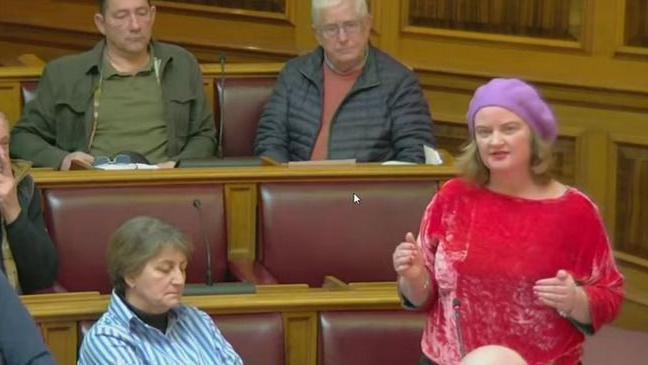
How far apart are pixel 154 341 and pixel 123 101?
4.69 ft

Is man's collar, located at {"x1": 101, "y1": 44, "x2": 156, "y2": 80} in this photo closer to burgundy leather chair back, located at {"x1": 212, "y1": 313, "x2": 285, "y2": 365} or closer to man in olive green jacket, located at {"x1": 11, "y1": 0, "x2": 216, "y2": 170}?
man in olive green jacket, located at {"x1": 11, "y1": 0, "x2": 216, "y2": 170}

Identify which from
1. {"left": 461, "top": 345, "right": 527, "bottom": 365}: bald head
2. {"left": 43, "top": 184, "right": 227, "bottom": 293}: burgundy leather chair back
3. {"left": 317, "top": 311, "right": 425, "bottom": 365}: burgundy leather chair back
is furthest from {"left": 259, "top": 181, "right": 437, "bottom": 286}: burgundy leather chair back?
{"left": 461, "top": 345, "right": 527, "bottom": 365}: bald head

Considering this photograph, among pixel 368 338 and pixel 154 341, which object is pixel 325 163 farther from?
pixel 154 341

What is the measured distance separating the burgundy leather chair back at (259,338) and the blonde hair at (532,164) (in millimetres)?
592

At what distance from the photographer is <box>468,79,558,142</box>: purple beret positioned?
2.75 m

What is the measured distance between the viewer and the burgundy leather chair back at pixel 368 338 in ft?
10.5

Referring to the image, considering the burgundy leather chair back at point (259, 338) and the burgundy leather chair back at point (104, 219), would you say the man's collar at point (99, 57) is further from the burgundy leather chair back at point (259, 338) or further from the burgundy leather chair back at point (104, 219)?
the burgundy leather chair back at point (259, 338)

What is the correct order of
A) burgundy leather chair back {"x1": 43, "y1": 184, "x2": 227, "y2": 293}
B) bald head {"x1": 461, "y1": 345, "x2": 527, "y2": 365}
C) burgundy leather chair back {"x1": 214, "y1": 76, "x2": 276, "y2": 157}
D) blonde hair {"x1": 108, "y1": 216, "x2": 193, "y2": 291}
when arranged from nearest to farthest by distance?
bald head {"x1": 461, "y1": 345, "x2": 527, "y2": 365} → blonde hair {"x1": 108, "y1": 216, "x2": 193, "y2": 291} → burgundy leather chair back {"x1": 43, "y1": 184, "x2": 227, "y2": 293} → burgundy leather chair back {"x1": 214, "y1": 76, "x2": 276, "y2": 157}

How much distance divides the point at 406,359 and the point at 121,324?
2.00ft

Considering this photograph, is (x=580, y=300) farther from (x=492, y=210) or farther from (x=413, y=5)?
(x=413, y=5)

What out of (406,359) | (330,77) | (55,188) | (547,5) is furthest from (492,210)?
(547,5)

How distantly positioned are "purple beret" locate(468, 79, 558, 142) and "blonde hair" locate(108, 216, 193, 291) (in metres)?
0.70

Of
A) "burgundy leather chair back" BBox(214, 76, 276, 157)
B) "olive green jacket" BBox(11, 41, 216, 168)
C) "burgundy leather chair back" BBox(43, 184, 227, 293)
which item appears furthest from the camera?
"burgundy leather chair back" BBox(214, 76, 276, 157)

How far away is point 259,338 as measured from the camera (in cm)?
318
